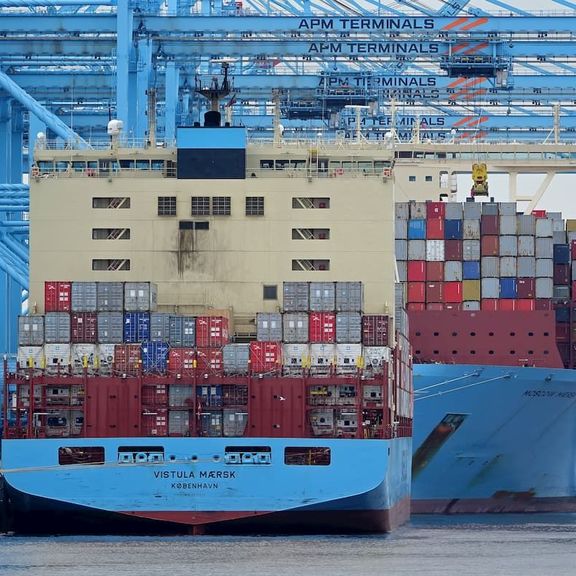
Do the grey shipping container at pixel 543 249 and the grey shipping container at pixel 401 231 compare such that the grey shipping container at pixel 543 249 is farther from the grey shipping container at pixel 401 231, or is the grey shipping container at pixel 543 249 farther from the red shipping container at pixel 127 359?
the red shipping container at pixel 127 359

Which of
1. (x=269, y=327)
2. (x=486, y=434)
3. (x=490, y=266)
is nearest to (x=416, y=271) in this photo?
(x=490, y=266)

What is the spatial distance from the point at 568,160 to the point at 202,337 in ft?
88.0

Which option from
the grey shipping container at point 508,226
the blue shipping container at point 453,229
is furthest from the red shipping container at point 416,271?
the grey shipping container at point 508,226

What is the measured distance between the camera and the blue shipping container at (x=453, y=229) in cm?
5688

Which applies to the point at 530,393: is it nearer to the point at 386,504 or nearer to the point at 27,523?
the point at 386,504

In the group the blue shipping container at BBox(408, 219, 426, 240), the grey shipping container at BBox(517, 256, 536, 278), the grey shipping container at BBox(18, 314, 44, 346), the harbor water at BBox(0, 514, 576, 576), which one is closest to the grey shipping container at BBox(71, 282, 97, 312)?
the grey shipping container at BBox(18, 314, 44, 346)

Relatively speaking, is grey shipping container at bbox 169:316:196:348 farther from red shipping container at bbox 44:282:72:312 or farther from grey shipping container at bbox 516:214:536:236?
grey shipping container at bbox 516:214:536:236

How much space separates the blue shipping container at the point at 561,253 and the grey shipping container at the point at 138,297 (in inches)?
690

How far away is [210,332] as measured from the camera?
43.3 meters

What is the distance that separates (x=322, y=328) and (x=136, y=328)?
4115 millimetres

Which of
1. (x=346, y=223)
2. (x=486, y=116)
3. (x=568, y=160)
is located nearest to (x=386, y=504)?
(x=346, y=223)

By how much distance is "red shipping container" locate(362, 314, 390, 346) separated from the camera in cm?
4392

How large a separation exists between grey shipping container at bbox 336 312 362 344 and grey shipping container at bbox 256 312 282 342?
131 cm

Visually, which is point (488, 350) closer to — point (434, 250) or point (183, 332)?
point (434, 250)
